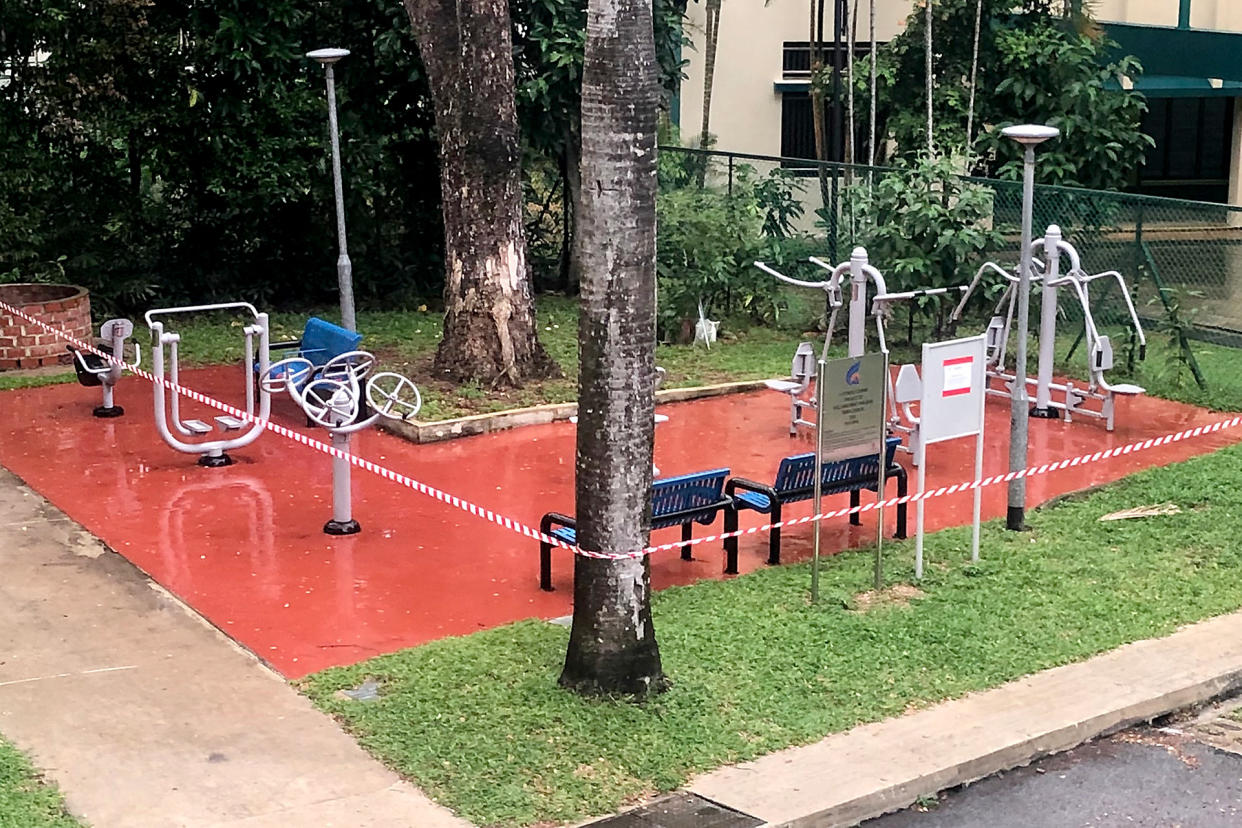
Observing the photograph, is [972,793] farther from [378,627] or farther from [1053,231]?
[1053,231]

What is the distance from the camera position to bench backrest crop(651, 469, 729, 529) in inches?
360

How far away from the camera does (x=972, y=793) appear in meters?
6.74

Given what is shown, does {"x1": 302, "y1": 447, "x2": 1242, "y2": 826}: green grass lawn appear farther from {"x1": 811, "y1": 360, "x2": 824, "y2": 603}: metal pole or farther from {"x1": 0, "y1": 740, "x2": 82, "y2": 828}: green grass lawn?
{"x1": 0, "y1": 740, "x2": 82, "y2": 828}: green grass lawn

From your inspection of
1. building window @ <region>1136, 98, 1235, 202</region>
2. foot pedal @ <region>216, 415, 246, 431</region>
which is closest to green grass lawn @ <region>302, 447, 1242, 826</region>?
foot pedal @ <region>216, 415, 246, 431</region>

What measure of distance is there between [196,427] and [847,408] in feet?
18.6

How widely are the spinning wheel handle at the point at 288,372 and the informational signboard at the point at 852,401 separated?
200 inches

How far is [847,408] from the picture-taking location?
8.80 metres

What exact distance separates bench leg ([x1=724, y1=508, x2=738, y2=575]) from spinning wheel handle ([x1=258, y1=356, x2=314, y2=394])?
420 cm

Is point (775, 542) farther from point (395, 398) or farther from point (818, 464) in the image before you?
point (395, 398)

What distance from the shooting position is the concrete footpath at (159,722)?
247 inches

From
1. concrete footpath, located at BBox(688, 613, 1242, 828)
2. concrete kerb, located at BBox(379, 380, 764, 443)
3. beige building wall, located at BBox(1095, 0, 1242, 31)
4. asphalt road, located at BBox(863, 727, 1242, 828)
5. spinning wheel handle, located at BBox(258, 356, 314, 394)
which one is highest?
beige building wall, located at BBox(1095, 0, 1242, 31)

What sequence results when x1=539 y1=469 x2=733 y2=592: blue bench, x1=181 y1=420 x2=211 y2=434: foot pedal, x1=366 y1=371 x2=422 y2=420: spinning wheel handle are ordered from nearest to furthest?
1. x1=539 y1=469 x2=733 y2=592: blue bench
2. x1=181 y1=420 x2=211 y2=434: foot pedal
3. x1=366 y1=371 x2=422 y2=420: spinning wheel handle

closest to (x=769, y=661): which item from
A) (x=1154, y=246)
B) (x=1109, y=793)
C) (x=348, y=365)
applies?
(x=1109, y=793)

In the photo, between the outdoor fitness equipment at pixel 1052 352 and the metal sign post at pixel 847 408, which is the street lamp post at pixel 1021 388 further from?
the outdoor fitness equipment at pixel 1052 352
